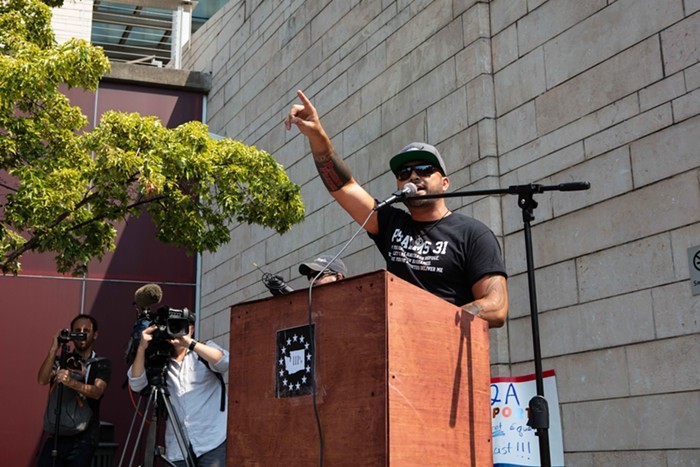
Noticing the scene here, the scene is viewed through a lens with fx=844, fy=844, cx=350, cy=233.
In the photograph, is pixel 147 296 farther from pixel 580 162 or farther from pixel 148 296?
pixel 580 162

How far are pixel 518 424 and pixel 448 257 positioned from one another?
2.06 meters

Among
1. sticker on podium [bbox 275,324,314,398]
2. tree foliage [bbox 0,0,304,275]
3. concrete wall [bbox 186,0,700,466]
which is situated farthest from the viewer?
tree foliage [bbox 0,0,304,275]

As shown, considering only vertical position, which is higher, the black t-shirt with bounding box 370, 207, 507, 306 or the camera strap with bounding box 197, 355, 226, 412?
the black t-shirt with bounding box 370, 207, 507, 306

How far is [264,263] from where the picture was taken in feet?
36.4

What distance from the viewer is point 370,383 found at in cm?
246

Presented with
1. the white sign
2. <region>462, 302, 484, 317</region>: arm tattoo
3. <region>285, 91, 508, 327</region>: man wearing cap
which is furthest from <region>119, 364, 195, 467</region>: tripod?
<region>462, 302, 484, 317</region>: arm tattoo

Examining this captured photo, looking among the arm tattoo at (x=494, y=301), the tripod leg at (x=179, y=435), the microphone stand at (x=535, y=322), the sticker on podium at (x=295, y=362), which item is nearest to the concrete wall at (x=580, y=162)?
the microphone stand at (x=535, y=322)

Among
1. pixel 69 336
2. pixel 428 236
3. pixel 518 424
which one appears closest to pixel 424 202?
pixel 428 236

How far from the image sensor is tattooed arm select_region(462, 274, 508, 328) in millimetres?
2984

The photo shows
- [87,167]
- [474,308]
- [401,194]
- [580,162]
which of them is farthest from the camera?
[87,167]

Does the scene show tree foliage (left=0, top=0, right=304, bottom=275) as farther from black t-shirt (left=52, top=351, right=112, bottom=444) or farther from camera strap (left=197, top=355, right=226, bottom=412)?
camera strap (left=197, top=355, right=226, bottom=412)

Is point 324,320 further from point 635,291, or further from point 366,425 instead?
point 635,291

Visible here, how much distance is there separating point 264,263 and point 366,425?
28.7ft

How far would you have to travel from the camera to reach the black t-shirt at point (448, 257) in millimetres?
3221
